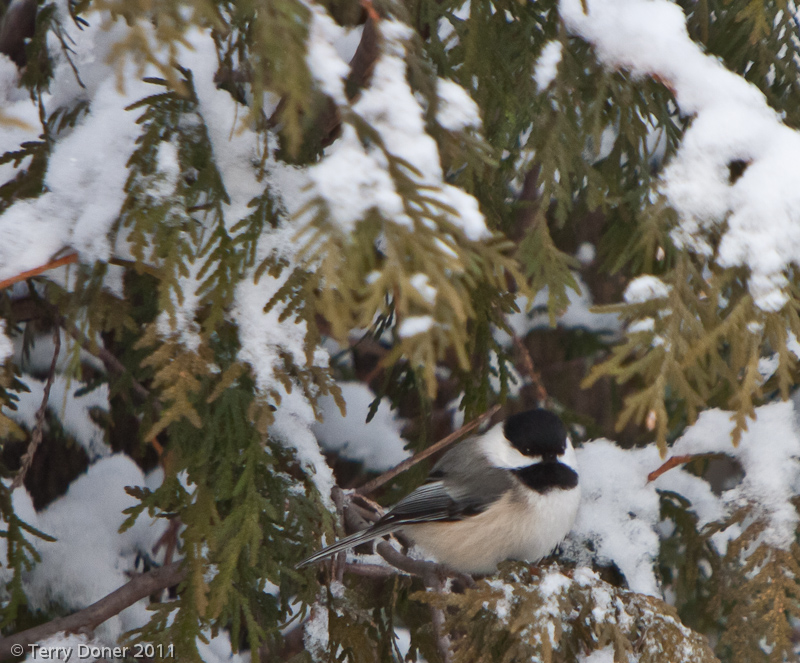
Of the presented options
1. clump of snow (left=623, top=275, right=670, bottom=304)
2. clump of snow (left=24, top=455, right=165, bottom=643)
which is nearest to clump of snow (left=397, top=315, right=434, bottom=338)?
clump of snow (left=623, top=275, right=670, bottom=304)

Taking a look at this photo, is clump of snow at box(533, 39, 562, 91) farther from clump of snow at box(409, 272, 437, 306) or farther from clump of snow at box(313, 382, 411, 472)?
clump of snow at box(313, 382, 411, 472)

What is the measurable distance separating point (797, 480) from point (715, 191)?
74cm

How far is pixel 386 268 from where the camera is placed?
2.83 ft

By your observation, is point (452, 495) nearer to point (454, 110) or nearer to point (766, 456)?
point (766, 456)

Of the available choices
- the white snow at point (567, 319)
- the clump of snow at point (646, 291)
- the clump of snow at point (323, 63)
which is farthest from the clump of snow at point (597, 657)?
the white snow at point (567, 319)

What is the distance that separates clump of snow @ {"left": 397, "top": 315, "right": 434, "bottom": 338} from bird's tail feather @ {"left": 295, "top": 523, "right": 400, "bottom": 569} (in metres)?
0.78

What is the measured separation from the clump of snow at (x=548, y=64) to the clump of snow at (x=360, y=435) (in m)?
1.22

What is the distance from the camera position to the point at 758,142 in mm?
1187

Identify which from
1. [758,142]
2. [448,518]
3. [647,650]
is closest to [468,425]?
[448,518]

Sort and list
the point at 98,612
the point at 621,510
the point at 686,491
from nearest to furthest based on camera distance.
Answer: the point at 98,612, the point at 621,510, the point at 686,491

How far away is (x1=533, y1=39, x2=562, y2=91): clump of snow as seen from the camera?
1.37m

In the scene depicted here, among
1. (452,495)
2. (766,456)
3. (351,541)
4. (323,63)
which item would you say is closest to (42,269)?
(323,63)

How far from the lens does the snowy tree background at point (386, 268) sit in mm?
957

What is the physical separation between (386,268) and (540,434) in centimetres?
111
